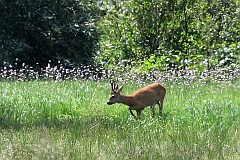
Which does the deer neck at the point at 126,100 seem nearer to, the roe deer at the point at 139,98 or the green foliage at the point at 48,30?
the roe deer at the point at 139,98

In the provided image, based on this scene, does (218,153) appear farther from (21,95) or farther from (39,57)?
(39,57)

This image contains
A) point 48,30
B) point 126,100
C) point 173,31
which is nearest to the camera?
point 126,100

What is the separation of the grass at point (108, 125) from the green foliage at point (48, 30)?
6143 millimetres

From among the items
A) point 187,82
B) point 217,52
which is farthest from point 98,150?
point 217,52

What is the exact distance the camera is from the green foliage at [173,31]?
20.7m

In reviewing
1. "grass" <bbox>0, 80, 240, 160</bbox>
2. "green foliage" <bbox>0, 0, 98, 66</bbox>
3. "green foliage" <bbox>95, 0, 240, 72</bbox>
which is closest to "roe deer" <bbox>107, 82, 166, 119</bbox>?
"grass" <bbox>0, 80, 240, 160</bbox>

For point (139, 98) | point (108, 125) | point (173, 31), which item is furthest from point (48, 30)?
point (108, 125)

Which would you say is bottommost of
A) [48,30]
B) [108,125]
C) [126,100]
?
[108,125]

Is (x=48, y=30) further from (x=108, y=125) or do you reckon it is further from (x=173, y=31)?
(x=108, y=125)

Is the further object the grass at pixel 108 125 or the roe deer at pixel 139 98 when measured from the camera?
the roe deer at pixel 139 98

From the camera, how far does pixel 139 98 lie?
10617 mm

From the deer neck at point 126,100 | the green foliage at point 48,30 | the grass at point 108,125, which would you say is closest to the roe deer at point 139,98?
the deer neck at point 126,100

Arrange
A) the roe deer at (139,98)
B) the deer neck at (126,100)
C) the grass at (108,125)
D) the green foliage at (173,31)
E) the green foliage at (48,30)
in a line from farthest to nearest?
the green foliage at (173,31), the green foliage at (48,30), the deer neck at (126,100), the roe deer at (139,98), the grass at (108,125)

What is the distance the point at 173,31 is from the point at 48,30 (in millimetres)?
4063
